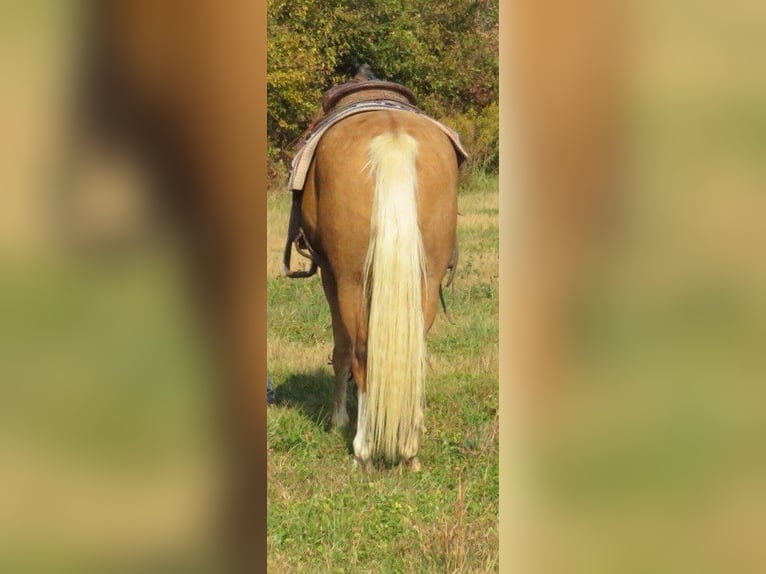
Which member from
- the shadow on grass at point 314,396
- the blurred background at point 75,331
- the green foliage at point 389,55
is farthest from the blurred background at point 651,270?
the green foliage at point 389,55

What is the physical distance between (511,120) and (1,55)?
384mm

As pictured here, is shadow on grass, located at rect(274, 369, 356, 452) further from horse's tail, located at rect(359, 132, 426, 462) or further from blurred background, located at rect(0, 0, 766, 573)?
blurred background, located at rect(0, 0, 766, 573)

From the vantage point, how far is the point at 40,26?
67cm

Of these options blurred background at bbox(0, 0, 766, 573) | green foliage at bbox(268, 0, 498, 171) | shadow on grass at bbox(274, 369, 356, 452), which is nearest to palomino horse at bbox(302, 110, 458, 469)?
shadow on grass at bbox(274, 369, 356, 452)

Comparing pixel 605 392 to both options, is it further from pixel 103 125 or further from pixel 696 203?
pixel 103 125

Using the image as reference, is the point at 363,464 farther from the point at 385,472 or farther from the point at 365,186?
the point at 365,186

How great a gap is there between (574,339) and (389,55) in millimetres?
15620

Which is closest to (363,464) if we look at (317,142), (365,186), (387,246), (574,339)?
(387,246)

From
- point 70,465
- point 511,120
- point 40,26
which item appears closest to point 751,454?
point 511,120

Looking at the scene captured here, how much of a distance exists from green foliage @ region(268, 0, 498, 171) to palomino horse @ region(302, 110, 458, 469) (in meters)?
9.99

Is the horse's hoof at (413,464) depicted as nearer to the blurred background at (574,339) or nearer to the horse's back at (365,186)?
the horse's back at (365,186)

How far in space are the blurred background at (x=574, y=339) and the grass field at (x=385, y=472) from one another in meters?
1.89

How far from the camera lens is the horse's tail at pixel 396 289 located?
3.73 metres

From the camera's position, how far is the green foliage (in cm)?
1397
